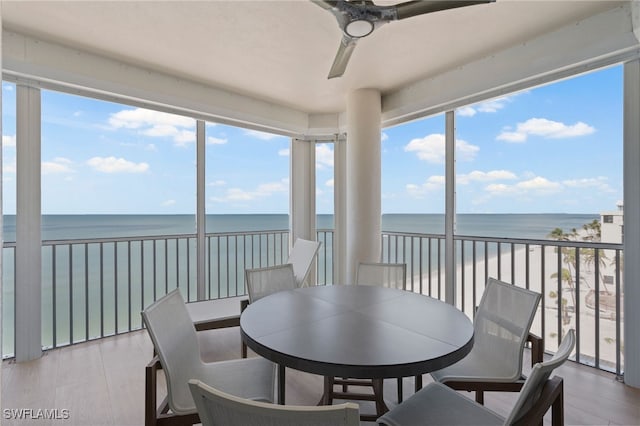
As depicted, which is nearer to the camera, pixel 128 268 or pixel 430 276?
pixel 128 268

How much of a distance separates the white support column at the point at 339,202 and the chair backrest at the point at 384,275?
1854mm

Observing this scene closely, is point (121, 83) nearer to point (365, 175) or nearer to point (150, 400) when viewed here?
point (365, 175)

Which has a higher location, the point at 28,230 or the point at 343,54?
the point at 343,54

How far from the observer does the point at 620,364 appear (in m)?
2.51

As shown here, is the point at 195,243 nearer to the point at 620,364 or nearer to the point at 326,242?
the point at 326,242

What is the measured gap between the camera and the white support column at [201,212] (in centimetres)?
382

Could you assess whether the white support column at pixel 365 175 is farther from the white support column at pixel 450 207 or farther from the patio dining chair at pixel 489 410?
the patio dining chair at pixel 489 410

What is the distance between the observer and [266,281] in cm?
254

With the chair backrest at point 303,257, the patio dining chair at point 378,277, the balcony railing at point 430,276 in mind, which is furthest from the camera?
the chair backrest at point 303,257

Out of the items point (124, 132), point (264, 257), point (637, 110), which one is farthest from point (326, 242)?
point (124, 132)

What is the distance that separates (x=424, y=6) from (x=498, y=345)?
198 centimetres

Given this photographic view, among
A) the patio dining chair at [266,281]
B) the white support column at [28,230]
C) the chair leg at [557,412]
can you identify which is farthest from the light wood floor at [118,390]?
the chair leg at [557,412]

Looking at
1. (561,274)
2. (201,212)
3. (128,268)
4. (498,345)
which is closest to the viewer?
(498,345)

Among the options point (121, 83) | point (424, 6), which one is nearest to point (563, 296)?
point (424, 6)
